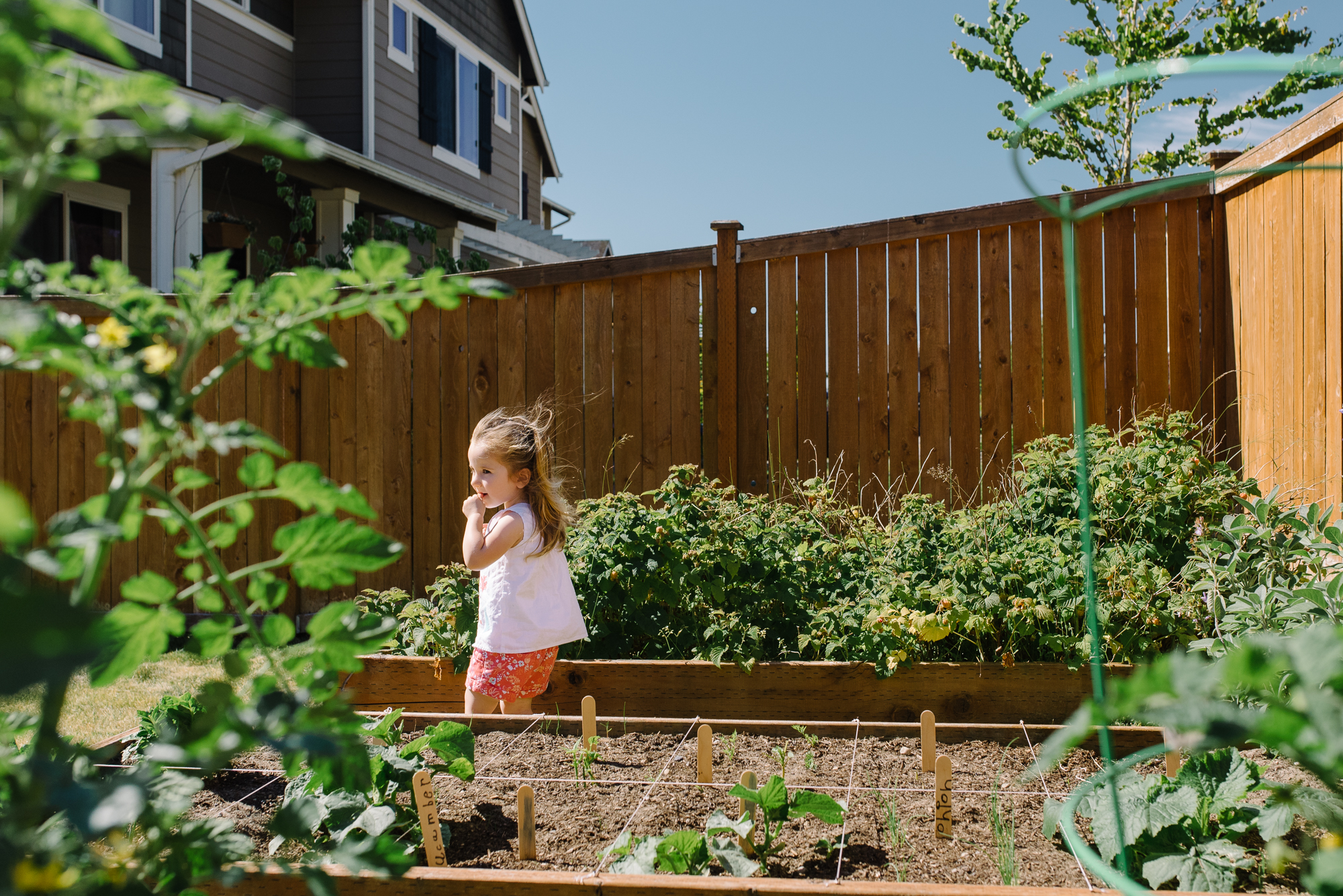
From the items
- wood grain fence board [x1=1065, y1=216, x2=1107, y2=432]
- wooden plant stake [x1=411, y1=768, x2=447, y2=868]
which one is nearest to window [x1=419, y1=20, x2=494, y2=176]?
wood grain fence board [x1=1065, y1=216, x2=1107, y2=432]

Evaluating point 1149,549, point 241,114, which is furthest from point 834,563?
point 241,114

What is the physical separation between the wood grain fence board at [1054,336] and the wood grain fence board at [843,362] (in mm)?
856

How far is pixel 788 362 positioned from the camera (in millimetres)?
4840

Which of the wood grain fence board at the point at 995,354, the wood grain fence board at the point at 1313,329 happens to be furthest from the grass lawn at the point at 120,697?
the wood grain fence board at the point at 1313,329

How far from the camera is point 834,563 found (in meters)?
3.72

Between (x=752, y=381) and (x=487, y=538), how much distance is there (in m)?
2.03

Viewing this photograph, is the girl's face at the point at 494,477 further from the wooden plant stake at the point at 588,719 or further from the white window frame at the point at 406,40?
the white window frame at the point at 406,40

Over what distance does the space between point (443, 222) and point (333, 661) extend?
1226 cm

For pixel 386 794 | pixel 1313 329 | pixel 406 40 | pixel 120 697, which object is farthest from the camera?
pixel 406 40

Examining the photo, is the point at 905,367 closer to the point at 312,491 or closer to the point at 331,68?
the point at 312,491

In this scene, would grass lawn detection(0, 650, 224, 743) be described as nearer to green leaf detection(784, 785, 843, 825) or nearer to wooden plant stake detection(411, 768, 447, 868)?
wooden plant stake detection(411, 768, 447, 868)

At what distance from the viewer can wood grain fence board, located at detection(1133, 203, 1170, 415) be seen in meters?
4.60

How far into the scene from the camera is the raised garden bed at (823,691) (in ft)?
10.1

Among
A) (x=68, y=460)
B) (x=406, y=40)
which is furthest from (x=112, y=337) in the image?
(x=406, y=40)
